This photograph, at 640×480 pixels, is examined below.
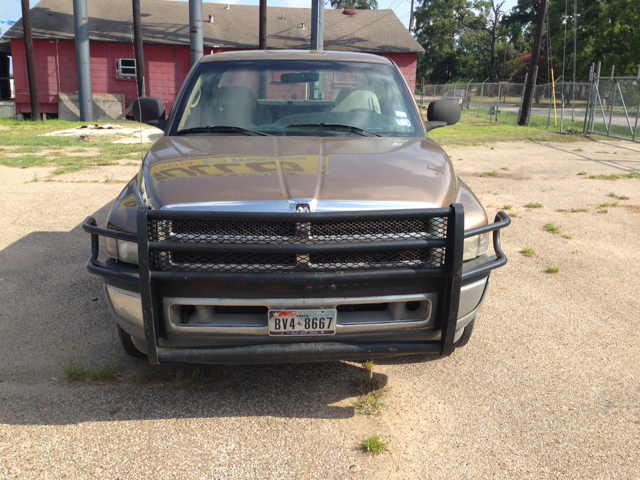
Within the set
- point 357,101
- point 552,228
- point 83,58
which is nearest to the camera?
point 357,101

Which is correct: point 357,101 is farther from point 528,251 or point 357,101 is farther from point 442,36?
point 442,36

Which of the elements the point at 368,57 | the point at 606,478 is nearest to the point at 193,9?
the point at 368,57

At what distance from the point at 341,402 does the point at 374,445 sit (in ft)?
1.41

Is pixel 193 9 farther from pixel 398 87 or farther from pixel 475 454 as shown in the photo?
pixel 475 454

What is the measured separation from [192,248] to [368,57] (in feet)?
8.91

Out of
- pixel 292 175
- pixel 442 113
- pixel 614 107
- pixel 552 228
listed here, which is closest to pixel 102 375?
pixel 292 175

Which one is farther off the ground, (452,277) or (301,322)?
(452,277)

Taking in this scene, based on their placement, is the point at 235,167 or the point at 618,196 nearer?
the point at 235,167

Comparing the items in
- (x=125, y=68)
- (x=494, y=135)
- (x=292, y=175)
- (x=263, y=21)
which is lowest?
(x=494, y=135)

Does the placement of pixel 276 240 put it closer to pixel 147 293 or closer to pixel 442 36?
pixel 147 293

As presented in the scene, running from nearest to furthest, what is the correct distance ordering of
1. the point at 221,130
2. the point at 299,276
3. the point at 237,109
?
1. the point at 299,276
2. the point at 221,130
3. the point at 237,109

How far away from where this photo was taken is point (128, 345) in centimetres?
317

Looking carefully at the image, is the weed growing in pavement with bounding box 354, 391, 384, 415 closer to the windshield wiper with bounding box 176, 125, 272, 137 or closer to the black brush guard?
the black brush guard

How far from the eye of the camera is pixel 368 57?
14.7 feet
